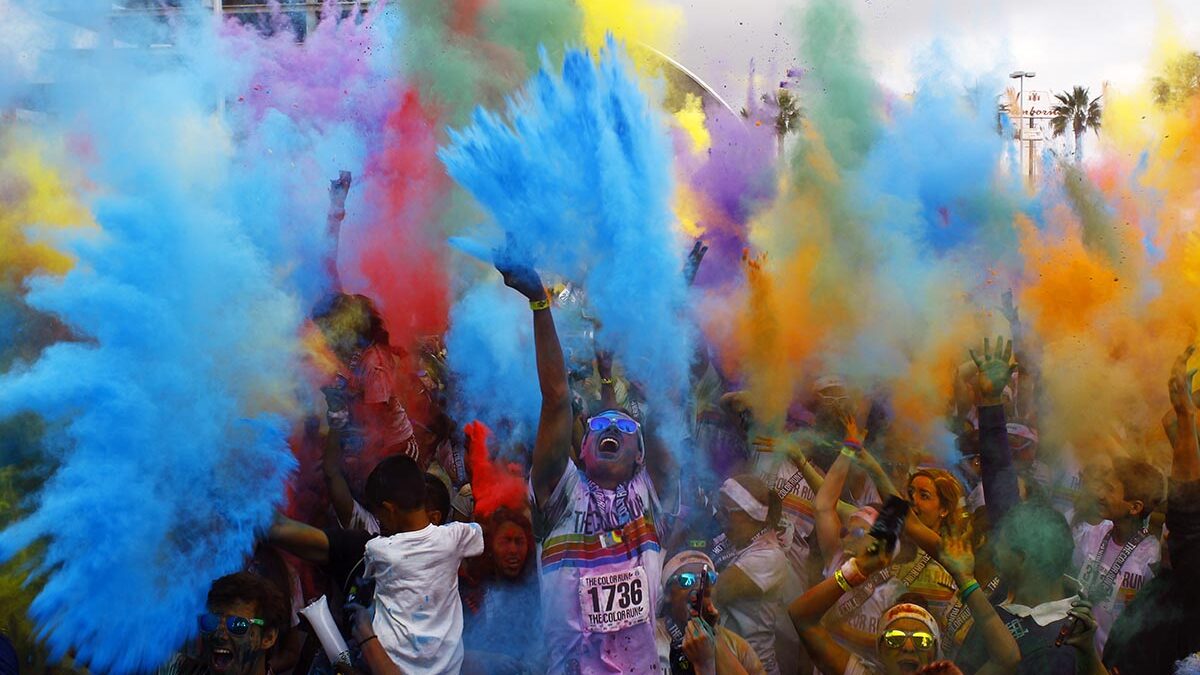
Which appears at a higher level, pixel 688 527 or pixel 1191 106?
pixel 1191 106

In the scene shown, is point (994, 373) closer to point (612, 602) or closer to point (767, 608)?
point (767, 608)

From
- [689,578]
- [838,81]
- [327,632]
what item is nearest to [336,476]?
[327,632]

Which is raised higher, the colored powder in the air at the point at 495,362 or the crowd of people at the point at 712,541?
the colored powder in the air at the point at 495,362

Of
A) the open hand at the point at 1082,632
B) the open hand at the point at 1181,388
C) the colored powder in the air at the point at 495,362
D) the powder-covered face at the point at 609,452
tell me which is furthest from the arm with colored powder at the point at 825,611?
the open hand at the point at 1181,388

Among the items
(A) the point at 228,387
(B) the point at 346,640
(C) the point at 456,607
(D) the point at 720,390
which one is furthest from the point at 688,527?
(A) the point at 228,387

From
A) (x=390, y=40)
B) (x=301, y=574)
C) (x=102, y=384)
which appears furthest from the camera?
(x=390, y=40)

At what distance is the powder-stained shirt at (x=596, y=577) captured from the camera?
530 centimetres

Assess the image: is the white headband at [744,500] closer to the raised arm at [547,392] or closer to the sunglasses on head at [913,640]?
the raised arm at [547,392]

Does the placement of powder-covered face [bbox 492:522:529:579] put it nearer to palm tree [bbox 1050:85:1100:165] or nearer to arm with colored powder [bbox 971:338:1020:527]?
arm with colored powder [bbox 971:338:1020:527]

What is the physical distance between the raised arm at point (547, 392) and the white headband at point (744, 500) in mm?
1032

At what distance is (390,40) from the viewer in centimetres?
620

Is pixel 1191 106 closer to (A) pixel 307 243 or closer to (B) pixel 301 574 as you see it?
(A) pixel 307 243

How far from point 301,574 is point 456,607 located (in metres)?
0.76

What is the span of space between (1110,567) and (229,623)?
391 cm
